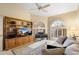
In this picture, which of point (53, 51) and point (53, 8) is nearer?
point (53, 51)

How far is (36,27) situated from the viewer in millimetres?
2766

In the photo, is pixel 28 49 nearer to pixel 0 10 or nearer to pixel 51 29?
pixel 51 29

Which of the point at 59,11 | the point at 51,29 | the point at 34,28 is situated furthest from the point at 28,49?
the point at 59,11

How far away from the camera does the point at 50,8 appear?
106 inches

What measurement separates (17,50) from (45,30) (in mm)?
764

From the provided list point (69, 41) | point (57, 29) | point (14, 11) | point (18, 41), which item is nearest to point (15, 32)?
point (18, 41)

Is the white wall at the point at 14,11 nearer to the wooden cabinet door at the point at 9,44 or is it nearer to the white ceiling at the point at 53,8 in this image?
the white ceiling at the point at 53,8

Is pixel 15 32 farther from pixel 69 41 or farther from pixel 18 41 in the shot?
pixel 69 41

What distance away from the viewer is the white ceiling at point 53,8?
2562 mm

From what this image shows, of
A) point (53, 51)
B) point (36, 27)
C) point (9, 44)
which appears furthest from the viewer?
point (36, 27)

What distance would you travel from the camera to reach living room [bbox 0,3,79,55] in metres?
2.60

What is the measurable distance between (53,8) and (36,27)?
0.57 metres

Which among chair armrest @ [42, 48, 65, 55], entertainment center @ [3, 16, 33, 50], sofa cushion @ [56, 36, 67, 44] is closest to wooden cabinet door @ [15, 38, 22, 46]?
entertainment center @ [3, 16, 33, 50]

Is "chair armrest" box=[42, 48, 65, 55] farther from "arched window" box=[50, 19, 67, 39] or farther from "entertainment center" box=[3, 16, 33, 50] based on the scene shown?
"entertainment center" box=[3, 16, 33, 50]
